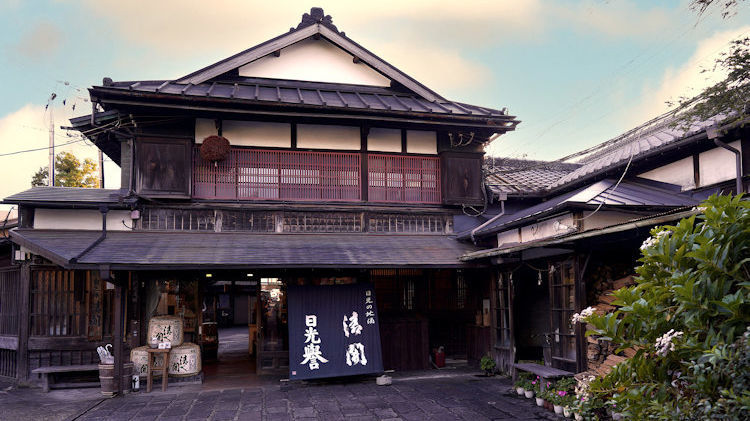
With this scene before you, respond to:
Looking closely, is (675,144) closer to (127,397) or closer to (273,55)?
(273,55)

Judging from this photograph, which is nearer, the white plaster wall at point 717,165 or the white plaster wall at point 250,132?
the white plaster wall at point 717,165

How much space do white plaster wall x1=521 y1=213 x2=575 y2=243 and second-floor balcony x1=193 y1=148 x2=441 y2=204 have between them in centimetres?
296

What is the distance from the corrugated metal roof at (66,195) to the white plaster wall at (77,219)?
33cm

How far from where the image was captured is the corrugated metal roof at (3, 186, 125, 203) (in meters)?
11.7

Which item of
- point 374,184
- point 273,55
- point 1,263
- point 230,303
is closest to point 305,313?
point 374,184

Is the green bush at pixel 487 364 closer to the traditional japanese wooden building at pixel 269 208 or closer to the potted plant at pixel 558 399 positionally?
the traditional japanese wooden building at pixel 269 208

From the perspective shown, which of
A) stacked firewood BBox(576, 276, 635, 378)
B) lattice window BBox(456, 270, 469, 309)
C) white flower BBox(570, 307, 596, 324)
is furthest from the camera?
lattice window BBox(456, 270, 469, 309)

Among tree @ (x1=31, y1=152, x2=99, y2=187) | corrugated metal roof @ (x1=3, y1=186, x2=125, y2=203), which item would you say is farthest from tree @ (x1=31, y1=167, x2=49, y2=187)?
corrugated metal roof @ (x1=3, y1=186, x2=125, y2=203)

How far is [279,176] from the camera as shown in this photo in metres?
13.3

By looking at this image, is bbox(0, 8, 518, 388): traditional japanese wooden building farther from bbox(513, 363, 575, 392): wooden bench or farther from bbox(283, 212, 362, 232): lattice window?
bbox(513, 363, 575, 392): wooden bench

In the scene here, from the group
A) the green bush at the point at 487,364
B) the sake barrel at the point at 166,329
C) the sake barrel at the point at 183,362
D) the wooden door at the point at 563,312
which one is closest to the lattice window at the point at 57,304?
the sake barrel at the point at 166,329

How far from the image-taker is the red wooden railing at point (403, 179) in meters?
13.9

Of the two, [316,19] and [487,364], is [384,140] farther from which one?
[487,364]

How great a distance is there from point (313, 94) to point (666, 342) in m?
11.5
